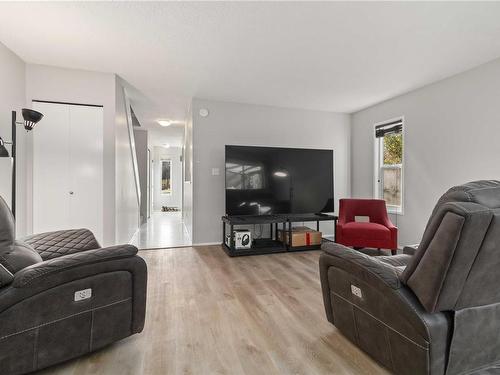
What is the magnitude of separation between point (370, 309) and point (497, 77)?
3273mm

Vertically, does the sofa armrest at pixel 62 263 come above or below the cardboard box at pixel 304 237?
above

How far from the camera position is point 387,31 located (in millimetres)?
2410

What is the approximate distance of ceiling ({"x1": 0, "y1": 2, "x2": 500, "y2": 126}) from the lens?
215 cm

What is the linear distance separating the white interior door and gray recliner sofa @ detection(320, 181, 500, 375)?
3.44m

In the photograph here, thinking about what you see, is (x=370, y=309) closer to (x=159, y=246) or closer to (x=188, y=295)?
(x=188, y=295)

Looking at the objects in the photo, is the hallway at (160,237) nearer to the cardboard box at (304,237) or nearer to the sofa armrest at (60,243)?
the cardboard box at (304,237)

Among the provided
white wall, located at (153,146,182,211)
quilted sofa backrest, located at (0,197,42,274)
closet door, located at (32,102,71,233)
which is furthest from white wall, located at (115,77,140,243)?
white wall, located at (153,146,182,211)

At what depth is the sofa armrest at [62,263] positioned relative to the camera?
A: 51.0 inches

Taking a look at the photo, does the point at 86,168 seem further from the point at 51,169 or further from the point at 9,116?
the point at 9,116

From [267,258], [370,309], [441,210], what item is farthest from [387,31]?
[267,258]

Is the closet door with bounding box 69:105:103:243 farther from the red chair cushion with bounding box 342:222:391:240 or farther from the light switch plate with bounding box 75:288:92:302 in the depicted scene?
the red chair cushion with bounding box 342:222:391:240

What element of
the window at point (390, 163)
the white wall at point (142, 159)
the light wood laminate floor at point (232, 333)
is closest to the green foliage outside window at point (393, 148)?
the window at point (390, 163)

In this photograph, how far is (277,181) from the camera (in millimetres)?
4242

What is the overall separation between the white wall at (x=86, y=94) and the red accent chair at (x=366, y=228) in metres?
3.32
